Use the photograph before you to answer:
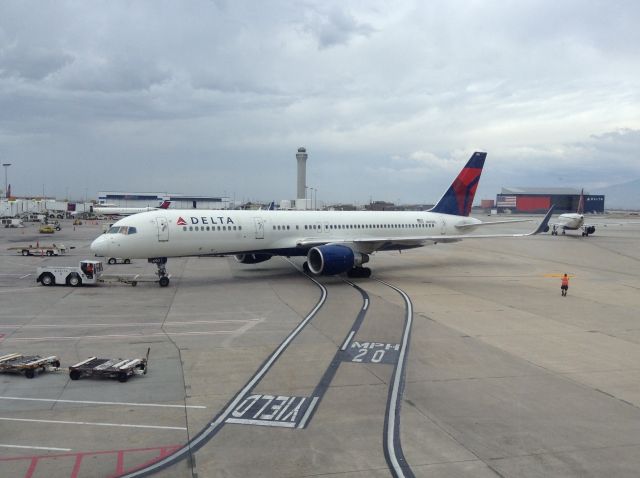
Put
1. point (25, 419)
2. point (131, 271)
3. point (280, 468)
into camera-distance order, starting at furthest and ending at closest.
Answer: point (131, 271) → point (25, 419) → point (280, 468)

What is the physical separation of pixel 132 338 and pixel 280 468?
9617 millimetres

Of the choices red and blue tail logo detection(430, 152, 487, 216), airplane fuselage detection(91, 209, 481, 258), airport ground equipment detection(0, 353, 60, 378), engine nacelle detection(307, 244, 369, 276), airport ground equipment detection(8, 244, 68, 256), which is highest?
Result: red and blue tail logo detection(430, 152, 487, 216)

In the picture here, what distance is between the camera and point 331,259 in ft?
90.8

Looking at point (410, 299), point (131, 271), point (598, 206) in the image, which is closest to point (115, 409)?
point (410, 299)

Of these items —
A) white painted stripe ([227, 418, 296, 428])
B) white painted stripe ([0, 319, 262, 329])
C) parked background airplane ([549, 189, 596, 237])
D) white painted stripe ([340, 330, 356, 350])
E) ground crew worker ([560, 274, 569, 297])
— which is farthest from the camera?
parked background airplane ([549, 189, 596, 237])

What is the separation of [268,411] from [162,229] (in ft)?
57.2

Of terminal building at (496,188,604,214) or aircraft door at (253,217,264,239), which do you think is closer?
aircraft door at (253,217,264,239)

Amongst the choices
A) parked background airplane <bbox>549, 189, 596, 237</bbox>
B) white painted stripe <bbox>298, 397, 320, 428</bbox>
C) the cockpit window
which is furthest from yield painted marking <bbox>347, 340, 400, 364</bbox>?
parked background airplane <bbox>549, 189, 596, 237</bbox>

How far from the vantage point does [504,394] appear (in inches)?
461

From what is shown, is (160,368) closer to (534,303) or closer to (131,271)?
(534,303)

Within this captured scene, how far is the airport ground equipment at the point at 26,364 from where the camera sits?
12.4 meters

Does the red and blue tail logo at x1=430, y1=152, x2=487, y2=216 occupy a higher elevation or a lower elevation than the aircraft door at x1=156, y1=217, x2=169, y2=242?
higher

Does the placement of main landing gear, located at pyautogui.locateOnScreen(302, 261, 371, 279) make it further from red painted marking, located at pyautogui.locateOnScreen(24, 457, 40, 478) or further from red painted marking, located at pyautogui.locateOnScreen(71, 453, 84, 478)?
red painted marking, located at pyautogui.locateOnScreen(24, 457, 40, 478)

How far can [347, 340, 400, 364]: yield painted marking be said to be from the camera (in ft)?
47.0
